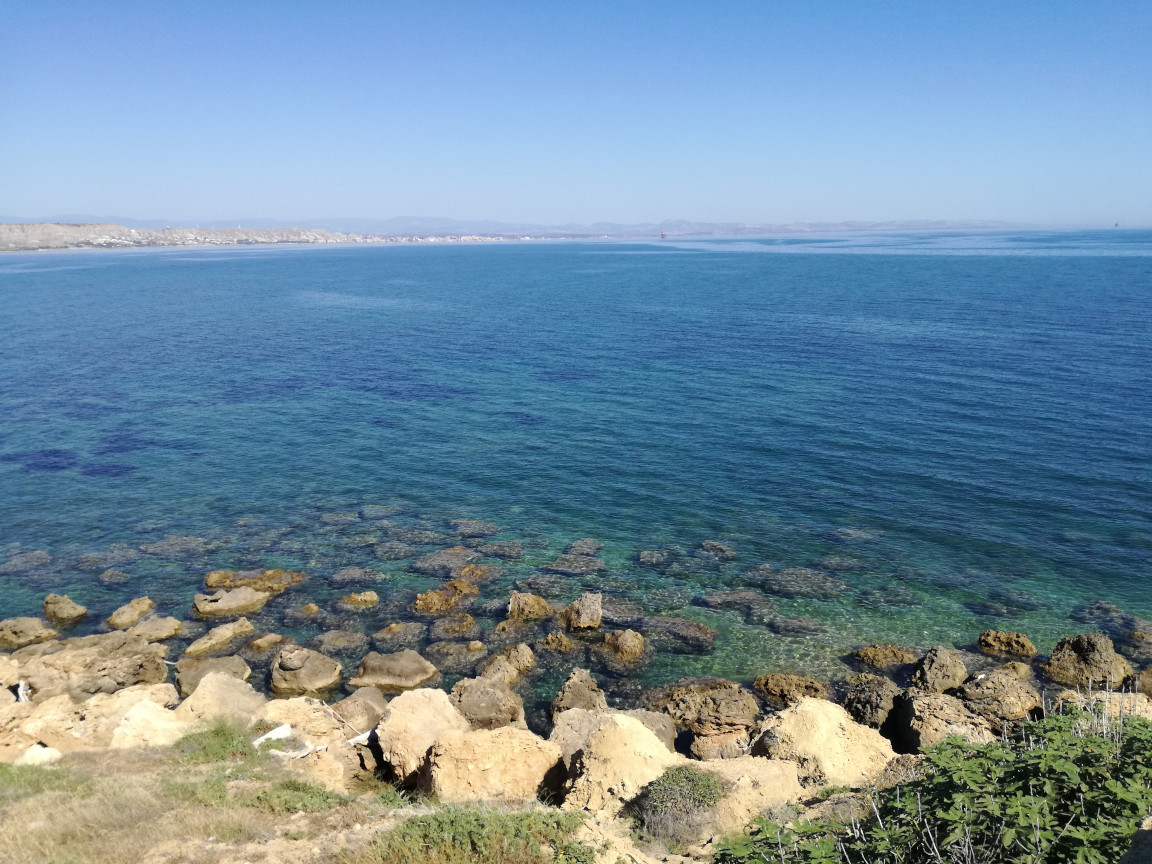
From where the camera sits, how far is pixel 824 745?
71.7 feet

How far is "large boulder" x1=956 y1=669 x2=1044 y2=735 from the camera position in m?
25.4

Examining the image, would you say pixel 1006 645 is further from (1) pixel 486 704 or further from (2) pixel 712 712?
(1) pixel 486 704

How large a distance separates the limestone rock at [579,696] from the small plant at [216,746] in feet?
34.0

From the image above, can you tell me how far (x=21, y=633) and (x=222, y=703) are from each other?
14091mm

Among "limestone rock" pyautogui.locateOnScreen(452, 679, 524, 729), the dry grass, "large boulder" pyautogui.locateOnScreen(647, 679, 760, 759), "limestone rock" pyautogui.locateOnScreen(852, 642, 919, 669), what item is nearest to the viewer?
the dry grass

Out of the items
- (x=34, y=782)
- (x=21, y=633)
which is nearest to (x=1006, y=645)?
(x=34, y=782)

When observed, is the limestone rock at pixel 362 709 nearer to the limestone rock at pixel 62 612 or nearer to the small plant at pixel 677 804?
the small plant at pixel 677 804

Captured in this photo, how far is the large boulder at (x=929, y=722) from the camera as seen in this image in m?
23.2

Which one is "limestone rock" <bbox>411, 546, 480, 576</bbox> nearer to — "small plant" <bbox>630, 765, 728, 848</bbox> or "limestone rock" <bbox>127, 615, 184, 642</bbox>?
"limestone rock" <bbox>127, 615, 184, 642</bbox>

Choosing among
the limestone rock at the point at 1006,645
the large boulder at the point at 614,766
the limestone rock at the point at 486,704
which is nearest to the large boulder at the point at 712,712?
the large boulder at the point at 614,766

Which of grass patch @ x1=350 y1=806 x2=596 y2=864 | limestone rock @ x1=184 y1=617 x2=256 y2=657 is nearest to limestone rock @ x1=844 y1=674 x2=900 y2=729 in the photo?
grass patch @ x1=350 y1=806 x2=596 y2=864

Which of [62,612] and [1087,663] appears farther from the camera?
[62,612]

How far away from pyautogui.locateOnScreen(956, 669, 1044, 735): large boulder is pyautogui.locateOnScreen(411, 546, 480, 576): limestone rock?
23444 millimetres

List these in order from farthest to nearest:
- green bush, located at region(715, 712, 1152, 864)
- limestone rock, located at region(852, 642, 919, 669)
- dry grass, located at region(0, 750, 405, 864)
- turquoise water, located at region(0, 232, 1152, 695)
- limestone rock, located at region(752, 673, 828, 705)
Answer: turquoise water, located at region(0, 232, 1152, 695) < limestone rock, located at region(852, 642, 919, 669) < limestone rock, located at region(752, 673, 828, 705) < dry grass, located at region(0, 750, 405, 864) < green bush, located at region(715, 712, 1152, 864)
